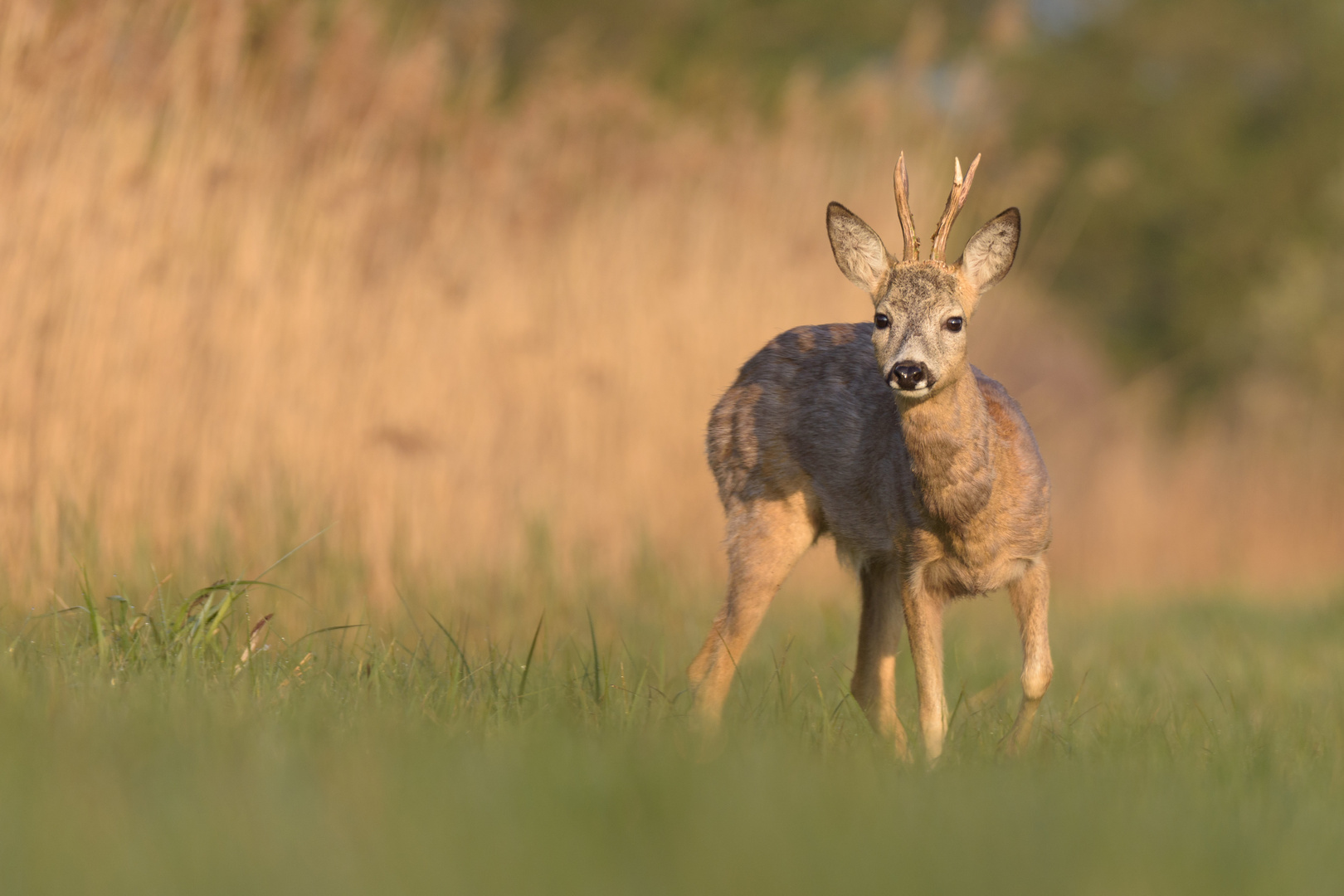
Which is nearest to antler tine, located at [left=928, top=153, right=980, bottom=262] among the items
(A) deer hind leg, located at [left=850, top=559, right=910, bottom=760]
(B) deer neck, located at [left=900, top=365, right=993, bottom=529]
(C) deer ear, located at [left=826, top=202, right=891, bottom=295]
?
(C) deer ear, located at [left=826, top=202, right=891, bottom=295]

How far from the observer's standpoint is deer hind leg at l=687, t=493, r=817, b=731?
5336 mm

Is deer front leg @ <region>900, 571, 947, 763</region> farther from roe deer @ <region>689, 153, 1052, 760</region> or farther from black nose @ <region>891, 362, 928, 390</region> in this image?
black nose @ <region>891, 362, 928, 390</region>

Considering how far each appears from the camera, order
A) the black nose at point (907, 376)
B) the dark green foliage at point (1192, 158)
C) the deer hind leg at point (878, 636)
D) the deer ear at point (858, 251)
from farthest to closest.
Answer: the dark green foliage at point (1192, 158), the deer hind leg at point (878, 636), the deer ear at point (858, 251), the black nose at point (907, 376)

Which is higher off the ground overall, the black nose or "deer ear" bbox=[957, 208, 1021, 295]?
"deer ear" bbox=[957, 208, 1021, 295]

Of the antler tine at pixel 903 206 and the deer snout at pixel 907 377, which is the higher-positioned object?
the antler tine at pixel 903 206

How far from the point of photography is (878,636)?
5.58 m

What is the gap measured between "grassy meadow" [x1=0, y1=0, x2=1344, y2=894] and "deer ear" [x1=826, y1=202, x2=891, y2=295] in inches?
48.3

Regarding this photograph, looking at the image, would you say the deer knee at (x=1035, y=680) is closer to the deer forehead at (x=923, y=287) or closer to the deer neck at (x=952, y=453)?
the deer neck at (x=952, y=453)

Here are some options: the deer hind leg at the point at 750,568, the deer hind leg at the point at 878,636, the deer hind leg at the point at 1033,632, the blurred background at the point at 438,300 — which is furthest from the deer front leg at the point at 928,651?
the blurred background at the point at 438,300

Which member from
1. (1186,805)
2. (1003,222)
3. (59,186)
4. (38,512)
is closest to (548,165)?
(59,186)

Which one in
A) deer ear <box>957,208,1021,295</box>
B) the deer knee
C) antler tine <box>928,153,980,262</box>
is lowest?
the deer knee

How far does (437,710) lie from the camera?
3963 mm

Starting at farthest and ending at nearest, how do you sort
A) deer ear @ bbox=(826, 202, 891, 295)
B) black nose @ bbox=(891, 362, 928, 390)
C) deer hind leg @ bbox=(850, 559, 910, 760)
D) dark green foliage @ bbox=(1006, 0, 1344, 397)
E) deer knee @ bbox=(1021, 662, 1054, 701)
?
1. dark green foliage @ bbox=(1006, 0, 1344, 397)
2. deer hind leg @ bbox=(850, 559, 910, 760)
3. deer ear @ bbox=(826, 202, 891, 295)
4. deer knee @ bbox=(1021, 662, 1054, 701)
5. black nose @ bbox=(891, 362, 928, 390)

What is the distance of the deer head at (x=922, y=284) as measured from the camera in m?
4.64
